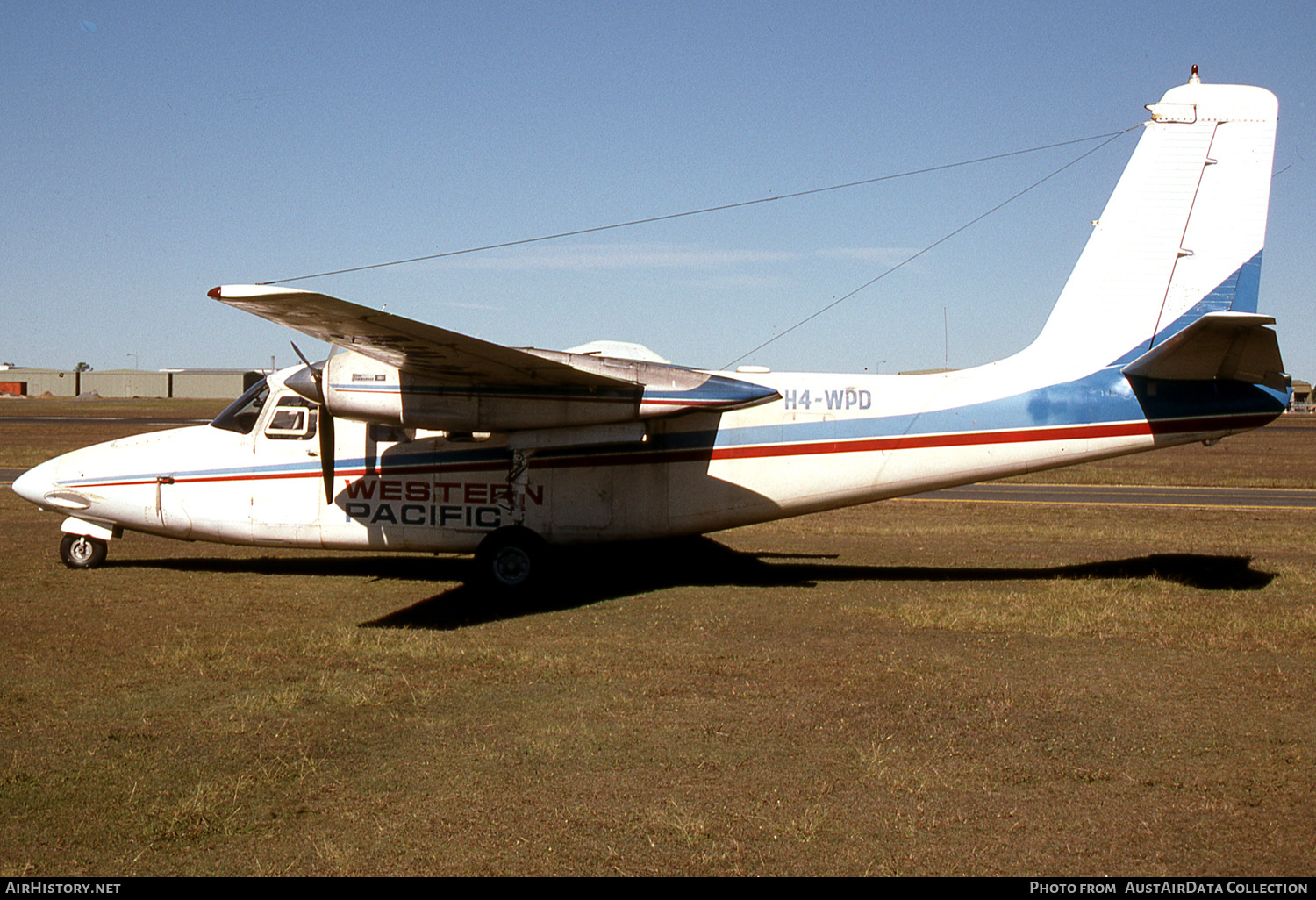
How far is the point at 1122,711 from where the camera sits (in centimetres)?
774

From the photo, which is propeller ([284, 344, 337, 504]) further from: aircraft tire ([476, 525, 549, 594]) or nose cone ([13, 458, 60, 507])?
nose cone ([13, 458, 60, 507])

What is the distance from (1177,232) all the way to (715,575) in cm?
757

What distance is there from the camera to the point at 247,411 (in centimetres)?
1373

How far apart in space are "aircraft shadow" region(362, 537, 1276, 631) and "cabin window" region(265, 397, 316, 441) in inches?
117

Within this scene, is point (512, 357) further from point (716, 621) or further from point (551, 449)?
point (716, 621)

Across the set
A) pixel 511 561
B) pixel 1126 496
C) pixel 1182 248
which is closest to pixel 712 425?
pixel 511 561

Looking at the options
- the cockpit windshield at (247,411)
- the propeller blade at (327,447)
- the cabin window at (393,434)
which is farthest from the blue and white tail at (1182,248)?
the cockpit windshield at (247,411)

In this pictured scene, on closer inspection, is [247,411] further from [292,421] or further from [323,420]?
[323,420]

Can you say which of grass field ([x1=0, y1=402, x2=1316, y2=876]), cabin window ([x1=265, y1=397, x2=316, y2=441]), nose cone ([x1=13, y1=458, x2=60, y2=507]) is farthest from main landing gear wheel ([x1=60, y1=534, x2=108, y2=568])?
cabin window ([x1=265, y1=397, x2=316, y2=441])

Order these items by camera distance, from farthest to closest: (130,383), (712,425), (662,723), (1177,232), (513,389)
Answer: (130,383) → (712,425) → (1177,232) → (513,389) → (662,723)

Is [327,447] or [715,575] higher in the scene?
[327,447]

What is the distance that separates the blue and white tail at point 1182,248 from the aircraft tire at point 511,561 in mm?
7201

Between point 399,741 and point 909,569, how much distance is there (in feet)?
30.9
